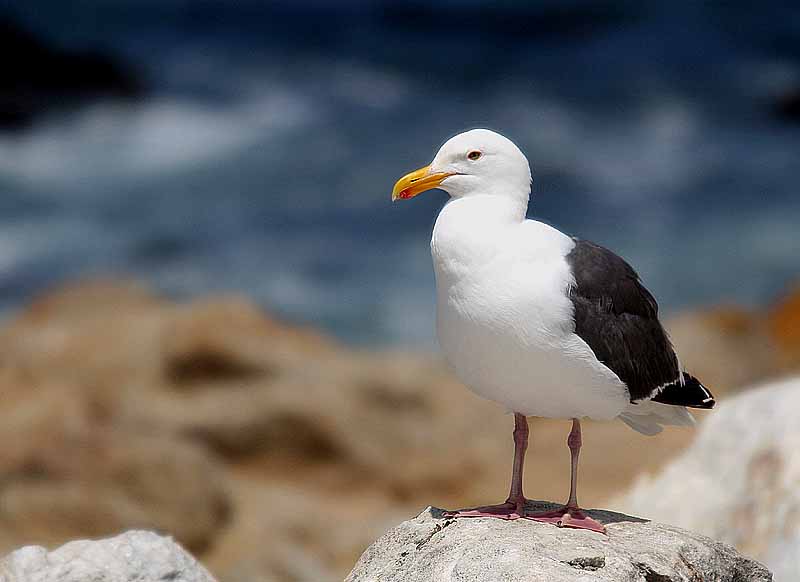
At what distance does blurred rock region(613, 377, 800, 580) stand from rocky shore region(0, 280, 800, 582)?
7.32ft

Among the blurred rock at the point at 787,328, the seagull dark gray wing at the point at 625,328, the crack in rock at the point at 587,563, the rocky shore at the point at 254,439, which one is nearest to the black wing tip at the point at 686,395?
the seagull dark gray wing at the point at 625,328

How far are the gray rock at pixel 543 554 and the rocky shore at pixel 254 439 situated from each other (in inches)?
198

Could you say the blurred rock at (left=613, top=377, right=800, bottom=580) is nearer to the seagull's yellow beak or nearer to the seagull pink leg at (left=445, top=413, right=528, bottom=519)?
the seagull pink leg at (left=445, top=413, right=528, bottom=519)

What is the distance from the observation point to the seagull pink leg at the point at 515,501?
228 inches

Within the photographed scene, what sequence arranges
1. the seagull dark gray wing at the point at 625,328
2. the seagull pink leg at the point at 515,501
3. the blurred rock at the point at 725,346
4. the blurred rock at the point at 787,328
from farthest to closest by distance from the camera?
the blurred rock at the point at 787,328 < the blurred rock at the point at 725,346 < the seagull pink leg at the point at 515,501 < the seagull dark gray wing at the point at 625,328

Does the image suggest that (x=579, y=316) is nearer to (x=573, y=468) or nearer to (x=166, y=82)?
(x=573, y=468)

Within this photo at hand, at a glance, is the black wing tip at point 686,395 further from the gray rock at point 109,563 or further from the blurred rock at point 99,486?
the blurred rock at point 99,486

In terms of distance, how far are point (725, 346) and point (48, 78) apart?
16441mm

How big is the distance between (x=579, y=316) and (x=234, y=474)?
9505 mm

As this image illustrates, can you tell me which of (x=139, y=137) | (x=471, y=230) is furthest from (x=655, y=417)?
(x=139, y=137)

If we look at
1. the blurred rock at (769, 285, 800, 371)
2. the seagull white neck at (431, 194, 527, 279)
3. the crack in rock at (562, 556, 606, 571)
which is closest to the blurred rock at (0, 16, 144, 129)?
the blurred rock at (769, 285, 800, 371)

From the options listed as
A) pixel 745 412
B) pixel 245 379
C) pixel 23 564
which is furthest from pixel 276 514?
pixel 23 564

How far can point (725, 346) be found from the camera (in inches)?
690

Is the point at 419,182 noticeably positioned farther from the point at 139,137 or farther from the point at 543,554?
the point at 139,137
